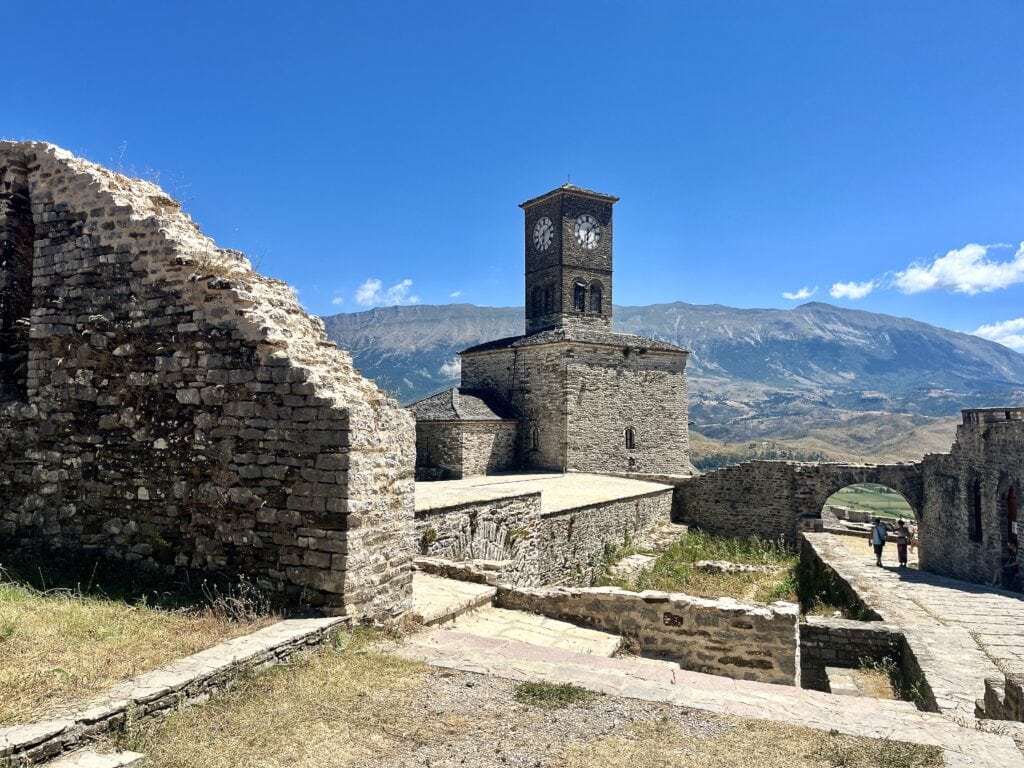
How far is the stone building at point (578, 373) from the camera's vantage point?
27.0m

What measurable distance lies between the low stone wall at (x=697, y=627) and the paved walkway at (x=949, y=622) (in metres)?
1.58

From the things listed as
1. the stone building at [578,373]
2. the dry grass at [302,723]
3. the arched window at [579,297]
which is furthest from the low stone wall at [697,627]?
the arched window at [579,297]

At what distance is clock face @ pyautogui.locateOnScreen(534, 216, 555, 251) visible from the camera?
32.6 m

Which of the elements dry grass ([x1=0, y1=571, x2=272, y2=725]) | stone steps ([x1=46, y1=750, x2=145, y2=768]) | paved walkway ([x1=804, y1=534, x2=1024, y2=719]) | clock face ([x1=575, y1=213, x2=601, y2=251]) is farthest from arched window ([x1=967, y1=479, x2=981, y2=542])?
clock face ([x1=575, y1=213, x2=601, y2=251])

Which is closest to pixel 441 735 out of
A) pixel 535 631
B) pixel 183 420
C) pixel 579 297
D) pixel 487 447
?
pixel 535 631

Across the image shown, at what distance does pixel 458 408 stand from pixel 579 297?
10225mm

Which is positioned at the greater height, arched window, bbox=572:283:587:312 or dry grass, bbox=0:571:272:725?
arched window, bbox=572:283:587:312

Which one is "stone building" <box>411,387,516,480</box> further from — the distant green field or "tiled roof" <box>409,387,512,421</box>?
the distant green field

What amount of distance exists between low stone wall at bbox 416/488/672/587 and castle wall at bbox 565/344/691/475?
6.11 meters

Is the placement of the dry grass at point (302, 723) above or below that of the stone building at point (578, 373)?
below

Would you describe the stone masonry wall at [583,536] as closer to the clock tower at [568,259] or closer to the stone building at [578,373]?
the stone building at [578,373]

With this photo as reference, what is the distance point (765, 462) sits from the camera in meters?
24.3

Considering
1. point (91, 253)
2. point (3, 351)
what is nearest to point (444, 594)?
point (91, 253)

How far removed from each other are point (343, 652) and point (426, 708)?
123 centimetres
